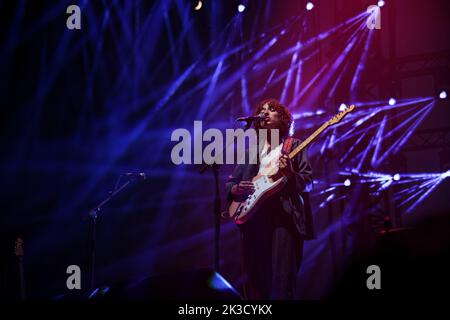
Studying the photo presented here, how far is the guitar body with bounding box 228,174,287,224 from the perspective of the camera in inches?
165


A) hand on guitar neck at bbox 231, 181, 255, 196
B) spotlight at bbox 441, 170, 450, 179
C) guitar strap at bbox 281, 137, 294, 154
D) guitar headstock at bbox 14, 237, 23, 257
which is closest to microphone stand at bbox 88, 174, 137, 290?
guitar headstock at bbox 14, 237, 23, 257

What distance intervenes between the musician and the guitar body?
4 cm

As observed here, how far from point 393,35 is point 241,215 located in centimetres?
479

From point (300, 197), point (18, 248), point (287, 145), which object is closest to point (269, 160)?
point (287, 145)

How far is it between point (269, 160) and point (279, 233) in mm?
659

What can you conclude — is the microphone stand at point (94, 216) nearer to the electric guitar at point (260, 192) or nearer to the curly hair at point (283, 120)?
the electric guitar at point (260, 192)

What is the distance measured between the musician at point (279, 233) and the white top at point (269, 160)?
0.01 metres

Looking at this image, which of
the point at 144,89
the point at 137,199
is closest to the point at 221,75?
the point at 144,89

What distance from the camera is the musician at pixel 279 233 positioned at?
408cm

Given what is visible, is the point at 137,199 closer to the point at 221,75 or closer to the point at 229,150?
the point at 229,150

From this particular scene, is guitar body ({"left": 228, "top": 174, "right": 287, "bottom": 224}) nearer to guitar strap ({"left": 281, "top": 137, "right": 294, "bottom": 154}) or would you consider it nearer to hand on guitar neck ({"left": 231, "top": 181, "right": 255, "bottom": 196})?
hand on guitar neck ({"left": 231, "top": 181, "right": 255, "bottom": 196})

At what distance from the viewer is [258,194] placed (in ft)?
13.9

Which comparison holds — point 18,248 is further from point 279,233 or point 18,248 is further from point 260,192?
point 279,233

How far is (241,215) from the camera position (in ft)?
14.1
